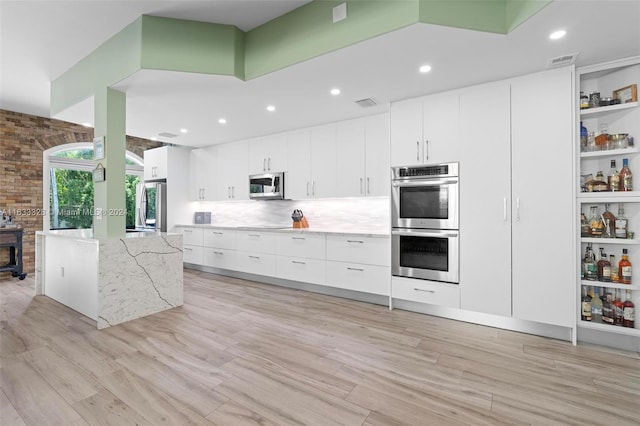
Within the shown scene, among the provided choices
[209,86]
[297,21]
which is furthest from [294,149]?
[297,21]

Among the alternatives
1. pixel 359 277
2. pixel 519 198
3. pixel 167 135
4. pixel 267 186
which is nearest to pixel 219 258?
pixel 267 186

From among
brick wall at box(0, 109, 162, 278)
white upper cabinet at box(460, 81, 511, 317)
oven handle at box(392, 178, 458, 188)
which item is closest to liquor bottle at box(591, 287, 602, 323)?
white upper cabinet at box(460, 81, 511, 317)

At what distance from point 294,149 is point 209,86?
1.81m

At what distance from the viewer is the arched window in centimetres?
529

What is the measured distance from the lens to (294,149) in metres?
4.74

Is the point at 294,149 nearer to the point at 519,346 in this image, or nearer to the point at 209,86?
the point at 209,86

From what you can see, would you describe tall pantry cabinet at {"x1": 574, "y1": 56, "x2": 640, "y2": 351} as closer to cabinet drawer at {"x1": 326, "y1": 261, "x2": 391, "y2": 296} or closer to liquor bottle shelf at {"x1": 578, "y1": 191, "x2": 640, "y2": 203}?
liquor bottle shelf at {"x1": 578, "y1": 191, "x2": 640, "y2": 203}

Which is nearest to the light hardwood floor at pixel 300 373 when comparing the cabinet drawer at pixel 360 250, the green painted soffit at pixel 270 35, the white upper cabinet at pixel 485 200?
the white upper cabinet at pixel 485 200

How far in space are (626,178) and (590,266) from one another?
0.78m

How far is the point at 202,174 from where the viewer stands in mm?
5980

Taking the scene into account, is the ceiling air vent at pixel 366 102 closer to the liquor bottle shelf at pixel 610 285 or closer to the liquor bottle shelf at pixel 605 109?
the liquor bottle shelf at pixel 605 109

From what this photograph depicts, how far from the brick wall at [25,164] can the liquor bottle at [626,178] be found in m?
7.74

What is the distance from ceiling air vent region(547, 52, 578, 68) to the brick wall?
7.14 meters

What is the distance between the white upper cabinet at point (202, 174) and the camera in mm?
5824
